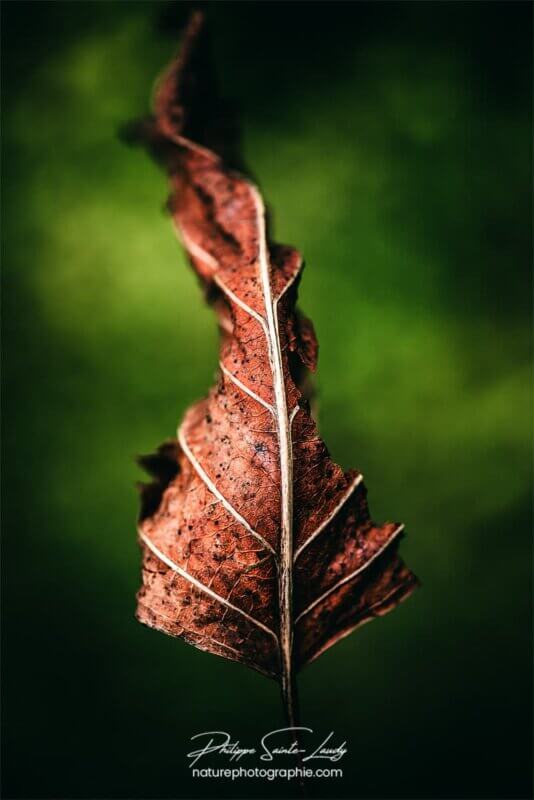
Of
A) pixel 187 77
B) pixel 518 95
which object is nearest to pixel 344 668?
pixel 187 77

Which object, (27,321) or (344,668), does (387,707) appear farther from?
(27,321)
